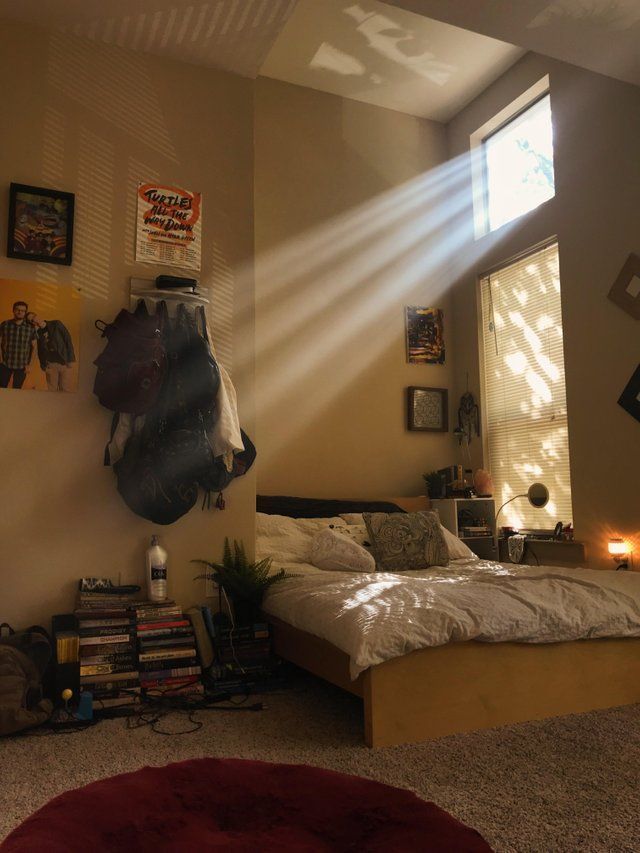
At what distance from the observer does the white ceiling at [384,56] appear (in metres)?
5.05

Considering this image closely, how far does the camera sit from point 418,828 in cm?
126

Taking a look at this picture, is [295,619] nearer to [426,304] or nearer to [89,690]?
[89,690]

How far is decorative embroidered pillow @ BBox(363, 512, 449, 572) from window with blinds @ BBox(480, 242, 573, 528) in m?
1.46

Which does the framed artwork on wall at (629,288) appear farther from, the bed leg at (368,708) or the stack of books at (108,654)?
the stack of books at (108,654)

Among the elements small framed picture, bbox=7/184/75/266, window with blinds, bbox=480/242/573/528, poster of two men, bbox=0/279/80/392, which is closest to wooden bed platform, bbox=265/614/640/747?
poster of two men, bbox=0/279/80/392

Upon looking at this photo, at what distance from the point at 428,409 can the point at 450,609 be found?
11.5 ft

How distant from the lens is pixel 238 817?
1328 millimetres

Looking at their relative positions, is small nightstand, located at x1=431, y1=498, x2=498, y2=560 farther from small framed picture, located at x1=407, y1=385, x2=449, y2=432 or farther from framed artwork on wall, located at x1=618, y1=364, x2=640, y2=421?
framed artwork on wall, located at x1=618, y1=364, x2=640, y2=421

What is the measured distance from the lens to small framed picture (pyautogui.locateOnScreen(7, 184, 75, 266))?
3.30 metres

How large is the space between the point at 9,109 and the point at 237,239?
4.04 ft

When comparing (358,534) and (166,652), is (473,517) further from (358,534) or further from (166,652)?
(166,652)

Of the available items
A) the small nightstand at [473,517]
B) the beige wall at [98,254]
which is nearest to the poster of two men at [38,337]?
the beige wall at [98,254]

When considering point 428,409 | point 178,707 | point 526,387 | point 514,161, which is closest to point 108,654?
point 178,707

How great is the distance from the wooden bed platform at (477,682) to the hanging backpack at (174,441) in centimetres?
88
